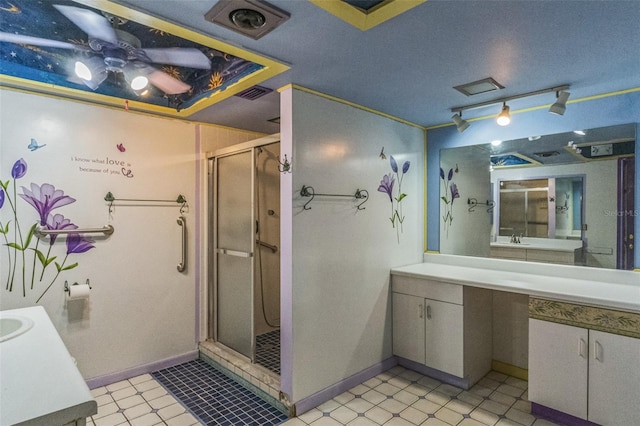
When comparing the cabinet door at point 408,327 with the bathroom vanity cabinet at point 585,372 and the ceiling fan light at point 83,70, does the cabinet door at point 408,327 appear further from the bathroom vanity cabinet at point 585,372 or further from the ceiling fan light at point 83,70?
the ceiling fan light at point 83,70

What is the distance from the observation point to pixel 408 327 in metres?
2.87

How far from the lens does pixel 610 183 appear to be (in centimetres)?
239

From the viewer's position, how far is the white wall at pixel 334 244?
89.7 inches

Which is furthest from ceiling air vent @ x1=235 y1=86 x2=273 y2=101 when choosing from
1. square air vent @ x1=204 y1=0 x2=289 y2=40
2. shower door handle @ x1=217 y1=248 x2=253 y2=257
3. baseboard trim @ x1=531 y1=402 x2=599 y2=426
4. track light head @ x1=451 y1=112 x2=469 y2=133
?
baseboard trim @ x1=531 y1=402 x2=599 y2=426

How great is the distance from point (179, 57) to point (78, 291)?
1.77 metres

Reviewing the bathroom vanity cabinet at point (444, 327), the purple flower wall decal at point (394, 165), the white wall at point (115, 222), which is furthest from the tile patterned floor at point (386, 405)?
the purple flower wall decal at point (394, 165)

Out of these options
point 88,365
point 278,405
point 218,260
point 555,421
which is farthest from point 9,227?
point 555,421

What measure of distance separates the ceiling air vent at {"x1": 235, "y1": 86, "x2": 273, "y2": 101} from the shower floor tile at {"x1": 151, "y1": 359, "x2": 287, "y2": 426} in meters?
2.20

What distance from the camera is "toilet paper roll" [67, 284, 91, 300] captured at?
2.36 meters

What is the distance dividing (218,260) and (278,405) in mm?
1382

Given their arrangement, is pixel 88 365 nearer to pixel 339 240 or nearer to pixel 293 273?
pixel 293 273

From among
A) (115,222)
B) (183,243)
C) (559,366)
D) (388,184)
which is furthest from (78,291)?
(559,366)

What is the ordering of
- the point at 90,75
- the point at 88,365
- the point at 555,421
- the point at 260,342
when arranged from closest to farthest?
the point at 90,75 < the point at 555,421 < the point at 88,365 < the point at 260,342

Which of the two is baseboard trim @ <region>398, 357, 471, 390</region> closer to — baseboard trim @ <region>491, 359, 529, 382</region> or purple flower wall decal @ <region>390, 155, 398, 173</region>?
baseboard trim @ <region>491, 359, 529, 382</region>
